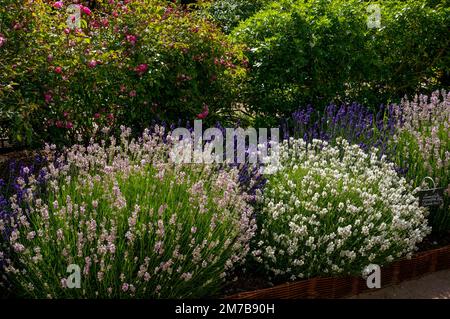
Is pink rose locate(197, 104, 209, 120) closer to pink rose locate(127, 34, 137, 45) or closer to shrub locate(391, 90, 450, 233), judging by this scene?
pink rose locate(127, 34, 137, 45)

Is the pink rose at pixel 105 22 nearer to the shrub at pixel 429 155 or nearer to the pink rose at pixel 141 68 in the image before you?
the pink rose at pixel 141 68

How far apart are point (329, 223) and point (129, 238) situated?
1436 millimetres

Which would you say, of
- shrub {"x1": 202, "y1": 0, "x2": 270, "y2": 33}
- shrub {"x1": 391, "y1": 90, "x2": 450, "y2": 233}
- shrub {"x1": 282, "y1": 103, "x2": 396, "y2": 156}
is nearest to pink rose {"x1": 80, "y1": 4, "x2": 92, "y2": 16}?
shrub {"x1": 282, "y1": 103, "x2": 396, "y2": 156}

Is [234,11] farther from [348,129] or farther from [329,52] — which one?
[348,129]

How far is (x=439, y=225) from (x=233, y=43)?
2769 mm

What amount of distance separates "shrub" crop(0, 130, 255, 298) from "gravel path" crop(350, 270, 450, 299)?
1.09 m

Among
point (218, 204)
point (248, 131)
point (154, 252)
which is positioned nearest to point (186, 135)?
point (248, 131)

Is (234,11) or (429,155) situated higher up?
(234,11)

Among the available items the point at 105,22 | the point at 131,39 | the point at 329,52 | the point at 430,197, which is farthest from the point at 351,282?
the point at 105,22

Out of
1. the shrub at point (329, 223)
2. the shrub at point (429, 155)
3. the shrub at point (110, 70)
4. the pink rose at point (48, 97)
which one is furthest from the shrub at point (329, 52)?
the pink rose at point (48, 97)

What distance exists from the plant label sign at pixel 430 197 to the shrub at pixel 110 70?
6.89ft

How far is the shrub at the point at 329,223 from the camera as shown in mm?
3916

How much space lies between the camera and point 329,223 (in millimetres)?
4078
